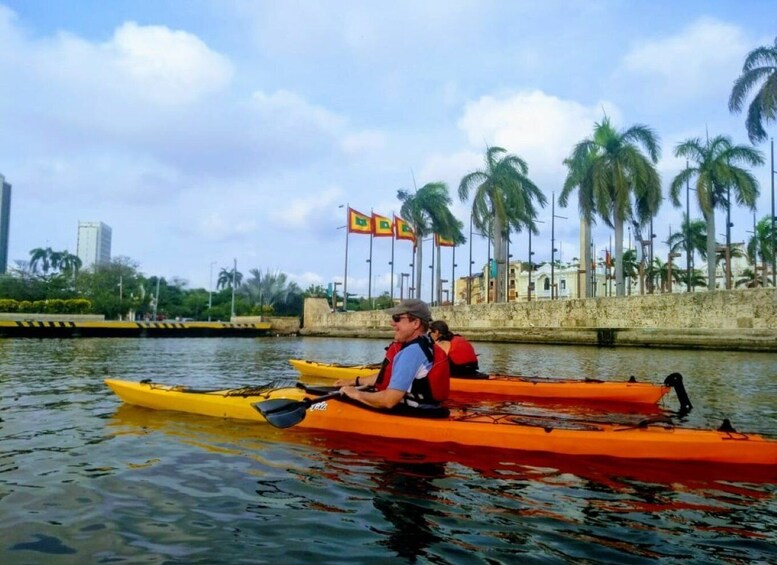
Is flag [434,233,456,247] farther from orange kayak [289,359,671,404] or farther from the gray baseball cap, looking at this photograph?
the gray baseball cap

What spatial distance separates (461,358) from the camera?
10.7 meters

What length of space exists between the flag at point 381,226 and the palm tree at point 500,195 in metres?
9.29

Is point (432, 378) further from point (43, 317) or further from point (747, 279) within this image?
point (747, 279)

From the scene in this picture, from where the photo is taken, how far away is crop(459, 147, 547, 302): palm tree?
40.1 metres

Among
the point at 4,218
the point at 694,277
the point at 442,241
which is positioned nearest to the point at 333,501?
the point at 442,241

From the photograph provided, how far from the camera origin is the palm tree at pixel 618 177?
32531mm

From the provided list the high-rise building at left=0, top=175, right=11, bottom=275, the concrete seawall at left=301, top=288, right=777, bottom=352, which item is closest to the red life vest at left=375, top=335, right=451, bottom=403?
the concrete seawall at left=301, top=288, right=777, bottom=352

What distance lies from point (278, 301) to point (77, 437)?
205 ft

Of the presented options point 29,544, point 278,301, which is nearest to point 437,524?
point 29,544

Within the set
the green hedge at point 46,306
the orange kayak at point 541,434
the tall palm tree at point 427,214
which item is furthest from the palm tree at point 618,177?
the green hedge at point 46,306

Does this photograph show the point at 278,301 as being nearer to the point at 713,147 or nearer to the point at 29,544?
the point at 713,147

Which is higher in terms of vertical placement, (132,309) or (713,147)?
(713,147)

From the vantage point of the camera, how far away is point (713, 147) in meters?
32.2

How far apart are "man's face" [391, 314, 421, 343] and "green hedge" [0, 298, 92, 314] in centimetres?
4265
